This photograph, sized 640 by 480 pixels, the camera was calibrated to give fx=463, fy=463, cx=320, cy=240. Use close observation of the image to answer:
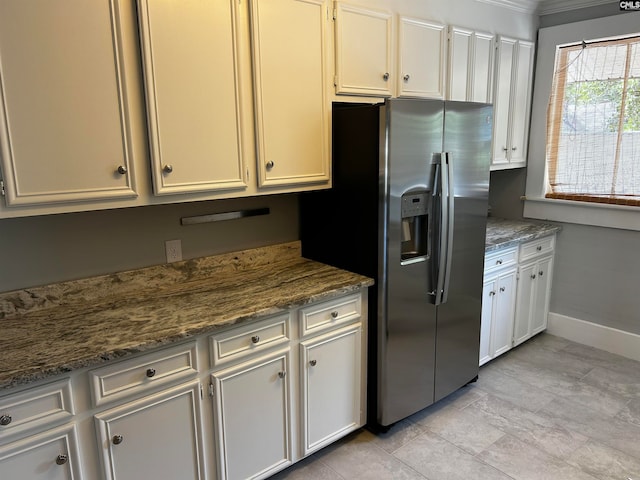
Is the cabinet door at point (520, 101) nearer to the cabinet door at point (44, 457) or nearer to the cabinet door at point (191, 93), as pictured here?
the cabinet door at point (191, 93)

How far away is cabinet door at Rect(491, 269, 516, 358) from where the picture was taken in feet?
10.5

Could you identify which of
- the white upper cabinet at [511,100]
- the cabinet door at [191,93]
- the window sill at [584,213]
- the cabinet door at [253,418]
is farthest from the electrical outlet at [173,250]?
the window sill at [584,213]

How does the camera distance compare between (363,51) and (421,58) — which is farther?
(421,58)

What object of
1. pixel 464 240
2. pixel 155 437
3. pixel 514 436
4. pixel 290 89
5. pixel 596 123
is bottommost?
pixel 514 436

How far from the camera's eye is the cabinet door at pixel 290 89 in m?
2.08

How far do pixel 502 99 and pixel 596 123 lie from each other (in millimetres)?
693

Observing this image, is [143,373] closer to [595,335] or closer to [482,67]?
[482,67]

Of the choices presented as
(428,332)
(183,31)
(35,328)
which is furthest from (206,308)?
(428,332)

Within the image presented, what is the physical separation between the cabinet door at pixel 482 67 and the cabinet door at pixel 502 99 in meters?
0.10

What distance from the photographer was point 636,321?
133 inches

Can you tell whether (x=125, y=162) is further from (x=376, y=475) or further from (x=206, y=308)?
(x=376, y=475)

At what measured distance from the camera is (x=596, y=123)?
3.33m

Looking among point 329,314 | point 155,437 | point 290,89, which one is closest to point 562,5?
point 290,89

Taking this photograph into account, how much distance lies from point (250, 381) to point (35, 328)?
86 cm
